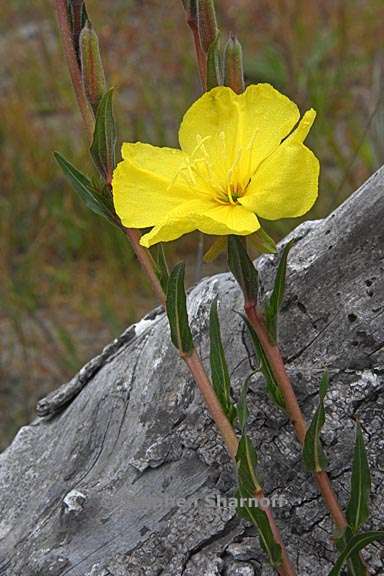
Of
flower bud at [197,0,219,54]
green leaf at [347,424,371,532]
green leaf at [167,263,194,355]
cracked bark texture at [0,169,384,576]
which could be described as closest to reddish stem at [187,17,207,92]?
flower bud at [197,0,219,54]

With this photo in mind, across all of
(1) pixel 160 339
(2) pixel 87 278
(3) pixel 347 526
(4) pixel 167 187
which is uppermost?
(4) pixel 167 187

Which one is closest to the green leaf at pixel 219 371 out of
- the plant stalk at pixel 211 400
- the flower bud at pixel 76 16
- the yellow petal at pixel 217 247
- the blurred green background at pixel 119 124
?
the plant stalk at pixel 211 400

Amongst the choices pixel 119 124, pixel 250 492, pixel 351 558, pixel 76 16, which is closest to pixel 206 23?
Answer: pixel 76 16

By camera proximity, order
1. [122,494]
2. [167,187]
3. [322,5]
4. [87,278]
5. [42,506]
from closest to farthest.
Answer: [167,187]
[122,494]
[42,506]
[87,278]
[322,5]

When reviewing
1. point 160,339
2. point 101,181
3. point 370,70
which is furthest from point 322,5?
point 101,181

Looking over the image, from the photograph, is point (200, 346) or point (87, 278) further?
point (87, 278)

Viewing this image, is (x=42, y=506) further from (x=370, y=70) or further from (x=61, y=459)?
(x=370, y=70)

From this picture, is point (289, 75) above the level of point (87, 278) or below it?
above
